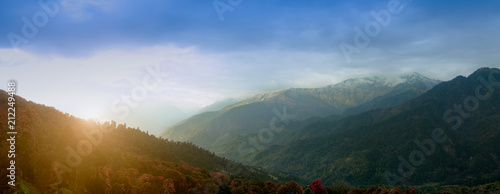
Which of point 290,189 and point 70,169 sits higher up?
point 70,169

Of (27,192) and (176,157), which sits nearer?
(27,192)

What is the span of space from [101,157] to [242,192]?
3246 centimetres

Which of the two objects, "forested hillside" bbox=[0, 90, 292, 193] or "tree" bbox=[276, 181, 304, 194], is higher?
"forested hillside" bbox=[0, 90, 292, 193]

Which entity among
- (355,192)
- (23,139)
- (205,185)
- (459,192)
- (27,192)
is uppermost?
(23,139)

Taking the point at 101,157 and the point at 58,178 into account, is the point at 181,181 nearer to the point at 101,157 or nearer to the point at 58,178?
the point at 101,157

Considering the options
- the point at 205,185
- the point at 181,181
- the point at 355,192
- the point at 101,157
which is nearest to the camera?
the point at 101,157

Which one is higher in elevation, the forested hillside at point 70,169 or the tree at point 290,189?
the forested hillside at point 70,169

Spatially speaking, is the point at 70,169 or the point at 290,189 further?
the point at 290,189

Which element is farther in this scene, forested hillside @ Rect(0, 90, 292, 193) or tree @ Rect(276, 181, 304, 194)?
tree @ Rect(276, 181, 304, 194)

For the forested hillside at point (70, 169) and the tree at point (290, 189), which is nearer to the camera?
the forested hillside at point (70, 169)

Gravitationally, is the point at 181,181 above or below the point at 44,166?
below

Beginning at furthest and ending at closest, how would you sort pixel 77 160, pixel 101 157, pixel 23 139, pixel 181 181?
pixel 181 181 < pixel 101 157 < pixel 77 160 < pixel 23 139

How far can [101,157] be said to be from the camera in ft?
198

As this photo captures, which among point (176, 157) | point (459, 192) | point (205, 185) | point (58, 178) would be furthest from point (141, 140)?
point (459, 192)
